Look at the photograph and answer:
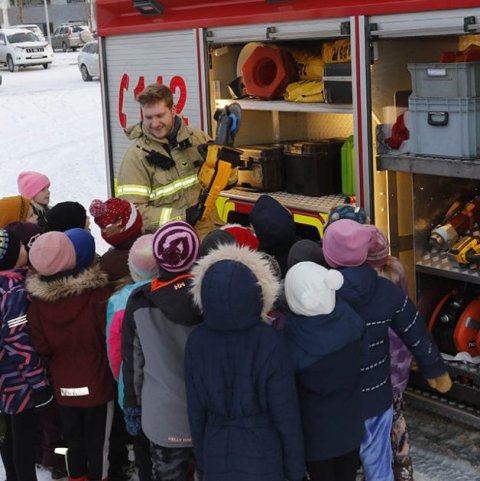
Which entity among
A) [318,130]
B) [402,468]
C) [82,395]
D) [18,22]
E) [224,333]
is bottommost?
[402,468]

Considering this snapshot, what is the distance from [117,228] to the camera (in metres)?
4.35

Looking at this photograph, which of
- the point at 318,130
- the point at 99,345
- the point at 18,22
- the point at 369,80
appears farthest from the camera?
the point at 18,22

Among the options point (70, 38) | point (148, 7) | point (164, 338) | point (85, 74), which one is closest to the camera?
point (164, 338)

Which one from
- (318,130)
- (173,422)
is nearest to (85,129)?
(318,130)

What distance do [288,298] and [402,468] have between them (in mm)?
1336

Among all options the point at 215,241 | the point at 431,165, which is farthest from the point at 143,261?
the point at 431,165

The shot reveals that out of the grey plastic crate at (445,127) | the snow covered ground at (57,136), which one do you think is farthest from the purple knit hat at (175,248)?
the snow covered ground at (57,136)

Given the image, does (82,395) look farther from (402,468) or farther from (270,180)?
(270,180)

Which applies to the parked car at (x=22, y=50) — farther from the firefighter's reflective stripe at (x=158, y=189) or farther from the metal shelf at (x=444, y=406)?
the metal shelf at (x=444, y=406)

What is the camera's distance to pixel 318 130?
6531mm

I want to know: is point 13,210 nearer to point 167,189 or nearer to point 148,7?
point 167,189

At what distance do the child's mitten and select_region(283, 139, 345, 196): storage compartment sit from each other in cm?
244

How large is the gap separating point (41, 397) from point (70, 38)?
39.7m

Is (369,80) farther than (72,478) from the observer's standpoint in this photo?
Yes
